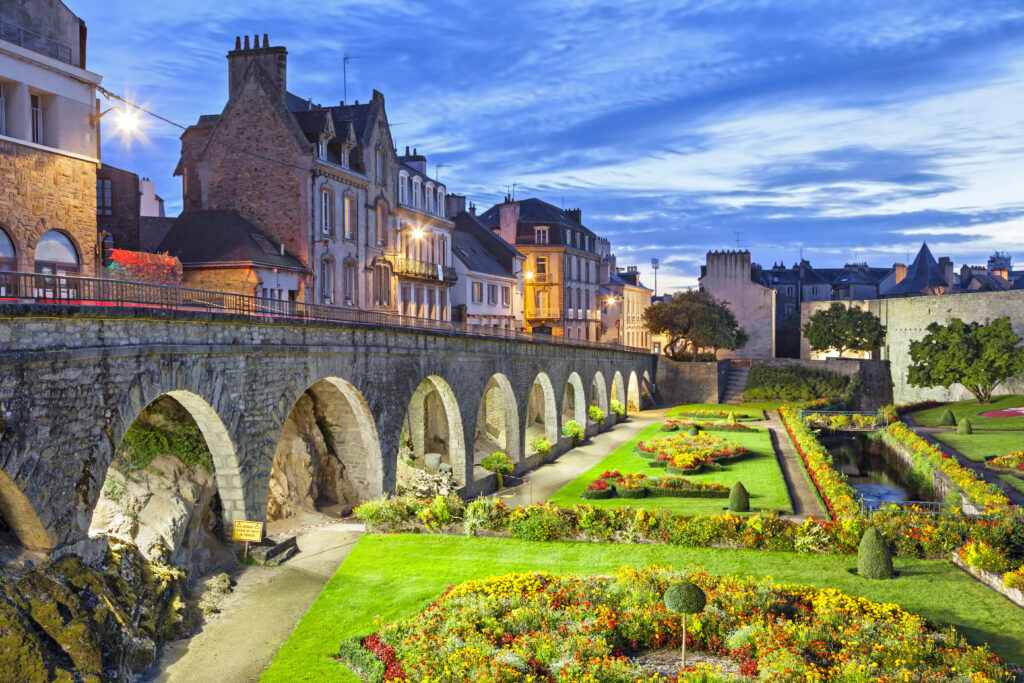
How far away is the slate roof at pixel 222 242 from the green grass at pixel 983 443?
113 feet

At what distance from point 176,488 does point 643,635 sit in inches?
474

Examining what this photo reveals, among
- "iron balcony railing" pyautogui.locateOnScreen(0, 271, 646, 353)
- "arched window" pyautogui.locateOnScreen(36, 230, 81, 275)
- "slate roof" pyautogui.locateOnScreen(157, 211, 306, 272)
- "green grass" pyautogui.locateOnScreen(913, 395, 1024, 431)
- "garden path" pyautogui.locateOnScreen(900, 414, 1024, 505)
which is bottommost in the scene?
"garden path" pyautogui.locateOnScreen(900, 414, 1024, 505)

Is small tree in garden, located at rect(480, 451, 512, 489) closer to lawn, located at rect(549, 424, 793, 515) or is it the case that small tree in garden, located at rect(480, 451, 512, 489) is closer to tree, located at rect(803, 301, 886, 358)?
lawn, located at rect(549, 424, 793, 515)

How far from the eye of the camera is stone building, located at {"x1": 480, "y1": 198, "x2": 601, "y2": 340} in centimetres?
7756

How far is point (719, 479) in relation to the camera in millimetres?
38781

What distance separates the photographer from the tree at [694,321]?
81.9 m

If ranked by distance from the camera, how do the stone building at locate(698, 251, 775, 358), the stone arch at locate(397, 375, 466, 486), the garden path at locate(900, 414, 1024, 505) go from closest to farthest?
the garden path at locate(900, 414, 1024, 505) < the stone arch at locate(397, 375, 466, 486) < the stone building at locate(698, 251, 775, 358)

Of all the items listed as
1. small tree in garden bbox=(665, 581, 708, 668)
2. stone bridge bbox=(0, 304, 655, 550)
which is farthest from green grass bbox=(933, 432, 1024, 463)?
small tree in garden bbox=(665, 581, 708, 668)

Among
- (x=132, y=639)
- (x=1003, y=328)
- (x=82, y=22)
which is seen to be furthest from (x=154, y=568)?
(x=1003, y=328)

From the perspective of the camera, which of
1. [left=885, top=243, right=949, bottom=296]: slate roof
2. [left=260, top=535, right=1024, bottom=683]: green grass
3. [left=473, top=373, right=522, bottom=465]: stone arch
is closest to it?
[left=260, top=535, right=1024, bottom=683]: green grass

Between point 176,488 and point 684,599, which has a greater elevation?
point 176,488

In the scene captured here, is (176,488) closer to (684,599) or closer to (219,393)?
(219,393)

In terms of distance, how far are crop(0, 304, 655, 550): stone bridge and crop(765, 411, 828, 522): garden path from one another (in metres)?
13.8

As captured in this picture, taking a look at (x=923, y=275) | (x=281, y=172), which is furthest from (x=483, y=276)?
(x=923, y=275)
